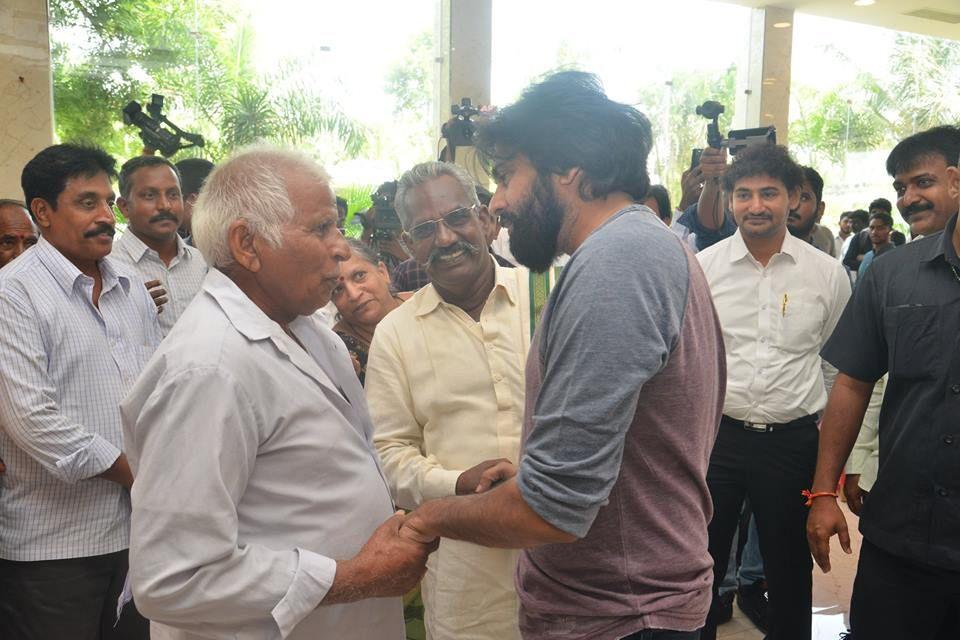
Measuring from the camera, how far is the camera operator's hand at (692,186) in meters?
4.32

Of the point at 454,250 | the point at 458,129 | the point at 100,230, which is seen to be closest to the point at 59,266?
the point at 100,230

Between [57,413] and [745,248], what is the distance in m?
2.63

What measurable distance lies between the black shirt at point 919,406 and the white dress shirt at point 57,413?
224cm

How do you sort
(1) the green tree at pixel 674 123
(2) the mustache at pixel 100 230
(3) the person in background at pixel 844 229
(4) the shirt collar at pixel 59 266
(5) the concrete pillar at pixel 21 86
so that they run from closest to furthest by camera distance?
(4) the shirt collar at pixel 59 266 < (2) the mustache at pixel 100 230 < (5) the concrete pillar at pixel 21 86 < (1) the green tree at pixel 674 123 < (3) the person in background at pixel 844 229

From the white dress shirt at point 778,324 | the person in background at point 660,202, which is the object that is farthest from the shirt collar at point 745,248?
the person in background at point 660,202

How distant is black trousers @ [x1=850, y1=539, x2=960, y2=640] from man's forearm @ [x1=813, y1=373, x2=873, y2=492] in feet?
0.84

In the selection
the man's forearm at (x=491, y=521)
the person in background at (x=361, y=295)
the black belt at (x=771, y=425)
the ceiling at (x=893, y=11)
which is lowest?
the black belt at (x=771, y=425)

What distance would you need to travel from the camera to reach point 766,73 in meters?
9.73

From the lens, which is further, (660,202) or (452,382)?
(660,202)

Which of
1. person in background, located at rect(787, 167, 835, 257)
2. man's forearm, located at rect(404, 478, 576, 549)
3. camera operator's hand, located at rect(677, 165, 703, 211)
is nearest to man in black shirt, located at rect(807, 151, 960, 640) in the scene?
man's forearm, located at rect(404, 478, 576, 549)

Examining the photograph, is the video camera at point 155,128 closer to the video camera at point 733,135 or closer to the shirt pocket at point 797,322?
the video camera at point 733,135

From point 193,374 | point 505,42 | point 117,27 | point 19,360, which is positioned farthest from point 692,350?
point 505,42

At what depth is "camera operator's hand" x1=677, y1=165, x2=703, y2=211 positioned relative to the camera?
4.32 m

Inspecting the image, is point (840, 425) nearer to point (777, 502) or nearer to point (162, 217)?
point (777, 502)
